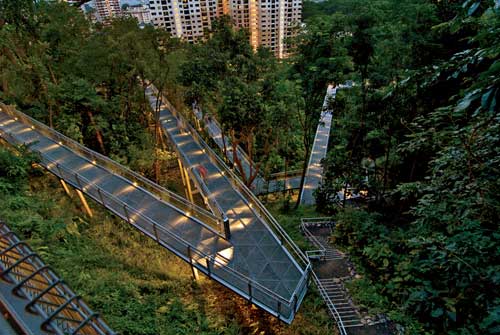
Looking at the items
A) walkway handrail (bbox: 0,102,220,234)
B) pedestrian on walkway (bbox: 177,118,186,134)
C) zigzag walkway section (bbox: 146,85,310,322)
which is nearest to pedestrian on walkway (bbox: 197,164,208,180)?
zigzag walkway section (bbox: 146,85,310,322)

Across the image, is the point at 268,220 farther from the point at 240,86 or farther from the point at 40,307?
the point at 40,307

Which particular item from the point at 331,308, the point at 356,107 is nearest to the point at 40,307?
the point at 331,308

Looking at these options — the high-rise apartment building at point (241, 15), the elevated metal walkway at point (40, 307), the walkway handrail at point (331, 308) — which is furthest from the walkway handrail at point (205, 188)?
the high-rise apartment building at point (241, 15)

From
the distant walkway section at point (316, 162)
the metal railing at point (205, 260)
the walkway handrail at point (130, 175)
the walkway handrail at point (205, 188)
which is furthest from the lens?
the distant walkway section at point (316, 162)

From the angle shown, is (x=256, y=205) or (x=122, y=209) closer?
(x=122, y=209)

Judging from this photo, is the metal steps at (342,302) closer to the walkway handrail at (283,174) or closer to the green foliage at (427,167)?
the green foliage at (427,167)

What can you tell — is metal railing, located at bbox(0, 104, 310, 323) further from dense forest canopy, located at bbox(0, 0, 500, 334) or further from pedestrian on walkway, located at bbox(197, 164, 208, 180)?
pedestrian on walkway, located at bbox(197, 164, 208, 180)

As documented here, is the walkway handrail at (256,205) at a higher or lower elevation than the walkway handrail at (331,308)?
higher

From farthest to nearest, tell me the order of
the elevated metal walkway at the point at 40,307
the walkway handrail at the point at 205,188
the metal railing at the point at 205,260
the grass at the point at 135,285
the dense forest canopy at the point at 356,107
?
1. the walkway handrail at the point at 205,188
2. the metal railing at the point at 205,260
3. the grass at the point at 135,285
4. the dense forest canopy at the point at 356,107
5. the elevated metal walkway at the point at 40,307

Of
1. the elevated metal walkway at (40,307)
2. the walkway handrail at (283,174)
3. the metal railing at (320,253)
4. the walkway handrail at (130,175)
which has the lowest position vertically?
the walkway handrail at (283,174)
